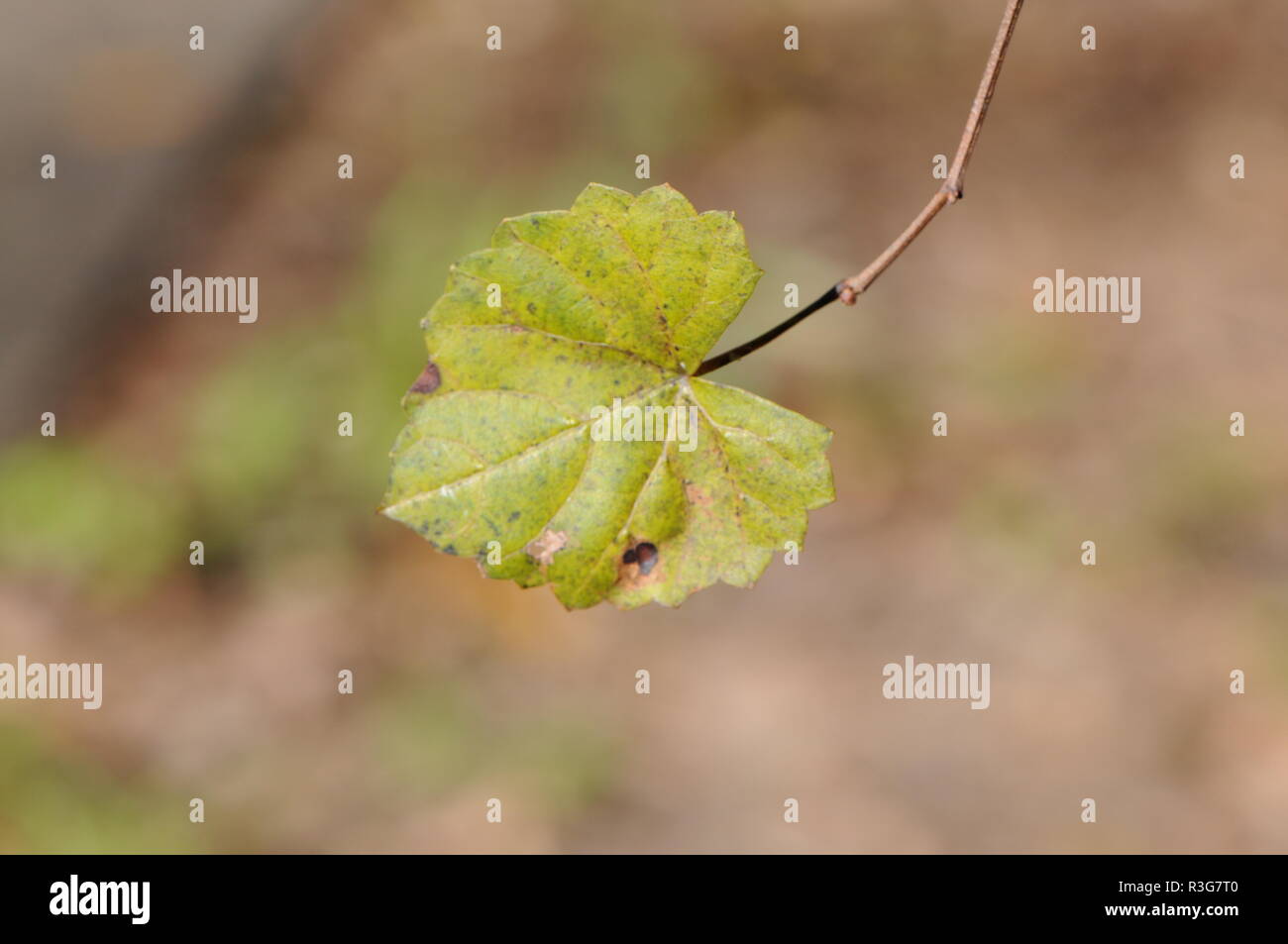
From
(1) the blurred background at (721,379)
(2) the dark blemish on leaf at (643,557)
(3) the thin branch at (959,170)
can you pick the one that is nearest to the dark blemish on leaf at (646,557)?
(2) the dark blemish on leaf at (643,557)

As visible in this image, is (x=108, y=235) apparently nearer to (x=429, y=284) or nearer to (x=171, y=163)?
(x=171, y=163)

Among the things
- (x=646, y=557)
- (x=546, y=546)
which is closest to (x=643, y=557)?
(x=646, y=557)

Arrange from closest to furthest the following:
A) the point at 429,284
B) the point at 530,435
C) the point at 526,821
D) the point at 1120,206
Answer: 1. the point at 530,435
2. the point at 526,821
3. the point at 429,284
4. the point at 1120,206

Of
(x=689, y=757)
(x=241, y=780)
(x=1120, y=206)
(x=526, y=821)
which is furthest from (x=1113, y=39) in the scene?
(x=241, y=780)

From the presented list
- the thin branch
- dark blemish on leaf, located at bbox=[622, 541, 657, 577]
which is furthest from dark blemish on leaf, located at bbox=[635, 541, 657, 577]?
the thin branch

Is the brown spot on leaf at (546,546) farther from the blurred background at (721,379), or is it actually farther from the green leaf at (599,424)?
the blurred background at (721,379)

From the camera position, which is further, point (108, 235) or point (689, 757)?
point (108, 235)
